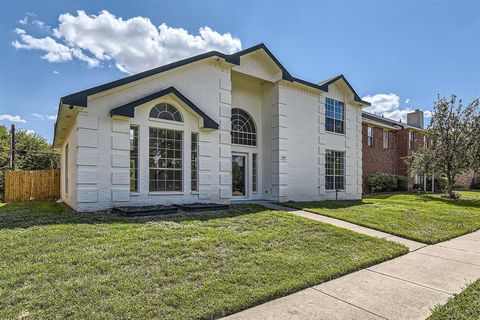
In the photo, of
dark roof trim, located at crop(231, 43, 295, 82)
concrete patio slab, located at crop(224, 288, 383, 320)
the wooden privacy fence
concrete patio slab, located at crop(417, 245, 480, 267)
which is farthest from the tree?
the wooden privacy fence

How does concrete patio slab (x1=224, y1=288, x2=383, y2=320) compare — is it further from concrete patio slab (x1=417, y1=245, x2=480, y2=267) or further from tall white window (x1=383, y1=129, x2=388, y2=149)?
tall white window (x1=383, y1=129, x2=388, y2=149)

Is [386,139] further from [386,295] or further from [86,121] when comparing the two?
[386,295]

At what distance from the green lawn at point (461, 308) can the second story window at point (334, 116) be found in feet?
39.6

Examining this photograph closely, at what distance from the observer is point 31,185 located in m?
17.8

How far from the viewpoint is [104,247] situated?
5.49m

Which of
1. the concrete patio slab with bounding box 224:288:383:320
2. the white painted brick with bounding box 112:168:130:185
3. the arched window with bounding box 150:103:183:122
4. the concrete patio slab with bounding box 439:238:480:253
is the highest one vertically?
the arched window with bounding box 150:103:183:122

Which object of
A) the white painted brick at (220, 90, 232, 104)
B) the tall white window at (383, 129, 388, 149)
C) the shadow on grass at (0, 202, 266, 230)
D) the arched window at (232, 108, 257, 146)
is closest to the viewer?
the shadow on grass at (0, 202, 266, 230)

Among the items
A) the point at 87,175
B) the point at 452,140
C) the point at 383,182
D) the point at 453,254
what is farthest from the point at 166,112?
the point at 383,182

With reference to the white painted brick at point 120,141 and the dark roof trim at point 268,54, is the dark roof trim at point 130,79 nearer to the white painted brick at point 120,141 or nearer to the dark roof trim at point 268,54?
the dark roof trim at point 268,54

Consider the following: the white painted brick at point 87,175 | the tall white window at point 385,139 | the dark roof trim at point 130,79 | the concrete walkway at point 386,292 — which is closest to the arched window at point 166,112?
the dark roof trim at point 130,79

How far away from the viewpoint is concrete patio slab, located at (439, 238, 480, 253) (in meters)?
7.09

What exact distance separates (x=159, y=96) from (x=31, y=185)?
12.7 metres

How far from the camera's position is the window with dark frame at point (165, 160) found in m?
10.2

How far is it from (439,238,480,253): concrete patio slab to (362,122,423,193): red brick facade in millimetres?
14573
